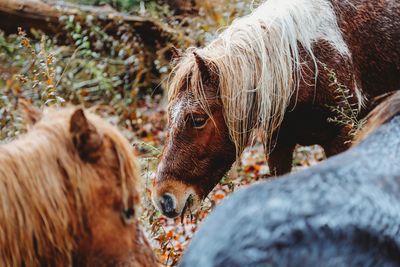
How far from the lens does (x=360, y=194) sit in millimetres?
1850

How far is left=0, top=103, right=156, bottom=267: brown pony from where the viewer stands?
2320 millimetres

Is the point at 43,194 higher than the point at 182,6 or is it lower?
higher

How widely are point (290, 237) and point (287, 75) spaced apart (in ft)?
7.93

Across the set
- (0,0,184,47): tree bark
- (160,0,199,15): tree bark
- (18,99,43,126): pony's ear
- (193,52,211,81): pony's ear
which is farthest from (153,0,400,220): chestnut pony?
(160,0,199,15): tree bark

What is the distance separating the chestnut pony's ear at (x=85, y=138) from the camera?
2.37m

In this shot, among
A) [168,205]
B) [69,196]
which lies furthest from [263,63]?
[69,196]

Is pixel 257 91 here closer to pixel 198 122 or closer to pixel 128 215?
pixel 198 122

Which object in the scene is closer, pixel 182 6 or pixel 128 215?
pixel 128 215

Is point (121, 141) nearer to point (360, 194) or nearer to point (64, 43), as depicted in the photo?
point (360, 194)

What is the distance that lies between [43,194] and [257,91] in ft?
6.66

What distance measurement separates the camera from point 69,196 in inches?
93.5

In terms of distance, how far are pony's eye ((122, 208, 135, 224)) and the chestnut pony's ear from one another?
0.24 metres

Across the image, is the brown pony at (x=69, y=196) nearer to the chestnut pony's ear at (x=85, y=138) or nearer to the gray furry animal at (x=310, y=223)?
the chestnut pony's ear at (x=85, y=138)

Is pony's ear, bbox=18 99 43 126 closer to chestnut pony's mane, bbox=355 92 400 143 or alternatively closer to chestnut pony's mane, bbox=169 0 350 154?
chestnut pony's mane, bbox=355 92 400 143
